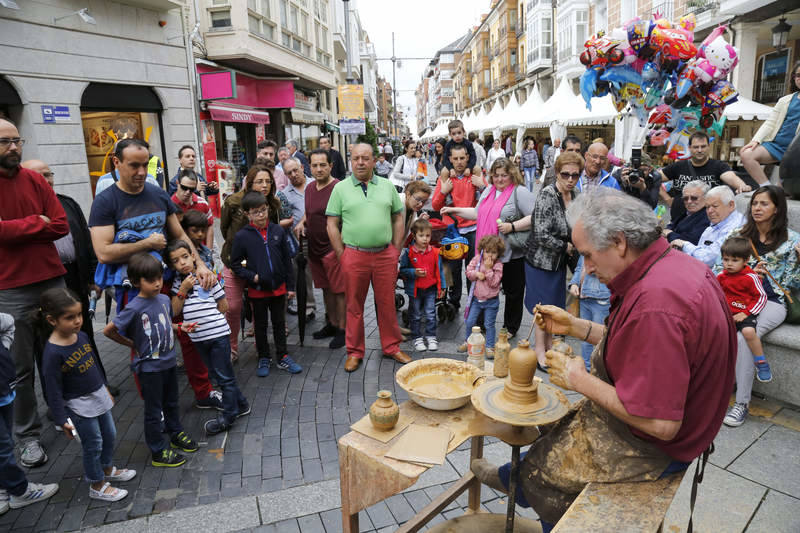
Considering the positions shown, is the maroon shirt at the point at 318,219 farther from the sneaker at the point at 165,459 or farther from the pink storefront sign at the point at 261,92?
the pink storefront sign at the point at 261,92

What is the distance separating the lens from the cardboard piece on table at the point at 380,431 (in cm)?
234

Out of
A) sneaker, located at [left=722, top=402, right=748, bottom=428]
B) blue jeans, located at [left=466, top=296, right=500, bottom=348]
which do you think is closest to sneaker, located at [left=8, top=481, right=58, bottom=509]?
blue jeans, located at [left=466, top=296, right=500, bottom=348]

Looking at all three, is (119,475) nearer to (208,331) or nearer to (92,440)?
(92,440)

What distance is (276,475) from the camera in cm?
344

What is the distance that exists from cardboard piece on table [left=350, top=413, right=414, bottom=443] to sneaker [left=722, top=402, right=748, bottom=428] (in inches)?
115

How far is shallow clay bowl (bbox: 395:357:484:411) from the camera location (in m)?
2.55

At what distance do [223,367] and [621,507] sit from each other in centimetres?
306

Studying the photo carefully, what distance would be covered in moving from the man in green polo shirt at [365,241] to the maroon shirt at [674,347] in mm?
3130

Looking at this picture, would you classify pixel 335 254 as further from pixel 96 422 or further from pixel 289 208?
pixel 96 422

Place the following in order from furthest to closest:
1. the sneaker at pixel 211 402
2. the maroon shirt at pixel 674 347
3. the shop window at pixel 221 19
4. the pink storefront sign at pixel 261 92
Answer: the pink storefront sign at pixel 261 92 < the shop window at pixel 221 19 < the sneaker at pixel 211 402 < the maroon shirt at pixel 674 347

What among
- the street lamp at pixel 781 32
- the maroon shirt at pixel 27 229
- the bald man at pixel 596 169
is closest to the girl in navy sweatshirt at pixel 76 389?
the maroon shirt at pixel 27 229

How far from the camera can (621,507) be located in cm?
187

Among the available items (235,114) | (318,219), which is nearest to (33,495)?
(318,219)

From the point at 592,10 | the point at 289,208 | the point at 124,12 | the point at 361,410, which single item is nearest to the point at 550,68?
the point at 592,10
